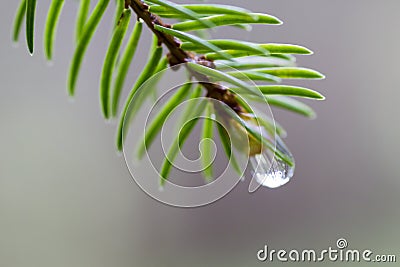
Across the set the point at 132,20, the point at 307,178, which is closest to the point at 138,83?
the point at 132,20

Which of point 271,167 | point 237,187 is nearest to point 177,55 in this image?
point 271,167

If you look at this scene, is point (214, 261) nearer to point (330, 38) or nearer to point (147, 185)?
point (330, 38)

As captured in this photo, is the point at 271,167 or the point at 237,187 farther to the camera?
the point at 237,187

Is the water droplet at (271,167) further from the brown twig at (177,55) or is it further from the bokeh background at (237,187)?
the bokeh background at (237,187)

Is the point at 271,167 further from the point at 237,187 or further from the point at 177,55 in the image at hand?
the point at 237,187

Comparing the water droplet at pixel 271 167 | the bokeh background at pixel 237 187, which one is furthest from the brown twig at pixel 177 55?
the bokeh background at pixel 237 187

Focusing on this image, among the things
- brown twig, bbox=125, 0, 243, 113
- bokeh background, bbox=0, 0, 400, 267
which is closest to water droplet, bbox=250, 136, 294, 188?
brown twig, bbox=125, 0, 243, 113
